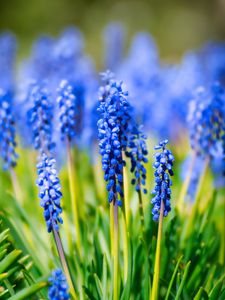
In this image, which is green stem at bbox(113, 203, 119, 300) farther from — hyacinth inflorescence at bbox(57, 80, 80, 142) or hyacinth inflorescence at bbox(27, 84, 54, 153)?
hyacinth inflorescence at bbox(27, 84, 54, 153)

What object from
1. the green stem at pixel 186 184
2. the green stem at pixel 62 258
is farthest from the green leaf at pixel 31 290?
the green stem at pixel 186 184

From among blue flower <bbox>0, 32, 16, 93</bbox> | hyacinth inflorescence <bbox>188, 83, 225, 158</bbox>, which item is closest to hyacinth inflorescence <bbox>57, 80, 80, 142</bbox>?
hyacinth inflorescence <bbox>188, 83, 225, 158</bbox>

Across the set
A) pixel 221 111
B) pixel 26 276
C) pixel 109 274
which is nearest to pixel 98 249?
pixel 109 274

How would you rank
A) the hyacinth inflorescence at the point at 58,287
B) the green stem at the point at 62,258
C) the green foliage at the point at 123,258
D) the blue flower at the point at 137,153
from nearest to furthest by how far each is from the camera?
the hyacinth inflorescence at the point at 58,287 < the green stem at the point at 62,258 < the green foliage at the point at 123,258 < the blue flower at the point at 137,153

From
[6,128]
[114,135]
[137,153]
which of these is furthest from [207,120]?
[6,128]

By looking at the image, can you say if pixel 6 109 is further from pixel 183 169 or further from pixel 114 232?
pixel 183 169

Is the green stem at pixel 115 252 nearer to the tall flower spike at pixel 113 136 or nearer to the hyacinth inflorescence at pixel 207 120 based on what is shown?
the tall flower spike at pixel 113 136
